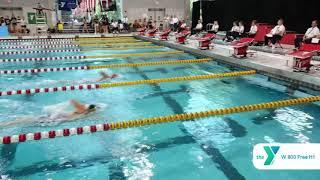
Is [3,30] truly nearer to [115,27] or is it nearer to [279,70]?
[115,27]

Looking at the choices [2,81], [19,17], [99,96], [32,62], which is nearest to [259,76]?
[99,96]

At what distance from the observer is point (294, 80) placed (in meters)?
7.34

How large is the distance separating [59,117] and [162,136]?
203 centimetres

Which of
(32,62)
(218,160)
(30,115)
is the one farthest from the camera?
(32,62)

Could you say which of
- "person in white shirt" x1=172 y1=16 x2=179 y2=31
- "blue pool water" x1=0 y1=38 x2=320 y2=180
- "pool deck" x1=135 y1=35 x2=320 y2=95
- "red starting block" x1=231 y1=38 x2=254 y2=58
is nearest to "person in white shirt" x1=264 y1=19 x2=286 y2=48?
"pool deck" x1=135 y1=35 x2=320 y2=95

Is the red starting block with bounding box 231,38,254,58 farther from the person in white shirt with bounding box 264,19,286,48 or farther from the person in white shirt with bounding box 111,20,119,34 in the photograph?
the person in white shirt with bounding box 111,20,119,34

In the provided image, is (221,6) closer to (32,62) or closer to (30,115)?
(32,62)

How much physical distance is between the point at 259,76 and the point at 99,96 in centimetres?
435

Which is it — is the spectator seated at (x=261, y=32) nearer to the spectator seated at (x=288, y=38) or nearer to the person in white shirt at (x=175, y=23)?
the spectator seated at (x=288, y=38)

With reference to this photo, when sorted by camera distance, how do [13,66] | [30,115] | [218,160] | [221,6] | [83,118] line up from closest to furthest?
[218,160], [83,118], [30,115], [13,66], [221,6]

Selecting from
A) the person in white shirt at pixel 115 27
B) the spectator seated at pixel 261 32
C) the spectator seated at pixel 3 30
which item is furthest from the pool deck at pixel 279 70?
the spectator seated at pixel 3 30

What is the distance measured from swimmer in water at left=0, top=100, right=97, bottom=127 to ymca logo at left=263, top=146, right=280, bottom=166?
3.75m

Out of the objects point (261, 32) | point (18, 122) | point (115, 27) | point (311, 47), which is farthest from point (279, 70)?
point (115, 27)

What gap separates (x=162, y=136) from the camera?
475cm
